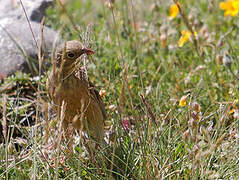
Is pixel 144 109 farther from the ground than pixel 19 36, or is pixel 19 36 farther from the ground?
pixel 19 36

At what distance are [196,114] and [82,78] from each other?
1.16m

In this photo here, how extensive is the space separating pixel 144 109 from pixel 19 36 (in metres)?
2.19

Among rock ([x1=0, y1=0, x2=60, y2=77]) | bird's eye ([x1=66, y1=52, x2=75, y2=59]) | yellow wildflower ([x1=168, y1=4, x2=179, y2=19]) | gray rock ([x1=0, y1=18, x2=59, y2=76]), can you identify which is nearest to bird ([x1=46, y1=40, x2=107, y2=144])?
bird's eye ([x1=66, y1=52, x2=75, y2=59])

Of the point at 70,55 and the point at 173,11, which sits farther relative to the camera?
the point at 173,11

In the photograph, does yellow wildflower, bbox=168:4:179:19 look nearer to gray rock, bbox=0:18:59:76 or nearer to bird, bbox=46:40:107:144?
gray rock, bbox=0:18:59:76

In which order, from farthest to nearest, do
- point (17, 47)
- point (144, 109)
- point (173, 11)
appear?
1. point (173, 11)
2. point (17, 47)
3. point (144, 109)

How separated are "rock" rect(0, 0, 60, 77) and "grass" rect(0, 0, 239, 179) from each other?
0.65 ft

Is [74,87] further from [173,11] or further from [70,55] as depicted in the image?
[173,11]

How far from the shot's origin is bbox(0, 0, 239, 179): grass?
267cm

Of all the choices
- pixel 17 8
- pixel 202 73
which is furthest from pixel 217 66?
pixel 17 8

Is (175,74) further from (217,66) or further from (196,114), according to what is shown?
(196,114)

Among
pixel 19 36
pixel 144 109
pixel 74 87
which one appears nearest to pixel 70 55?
pixel 74 87

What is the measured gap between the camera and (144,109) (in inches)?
128

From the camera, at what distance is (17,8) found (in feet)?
17.7
